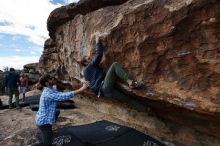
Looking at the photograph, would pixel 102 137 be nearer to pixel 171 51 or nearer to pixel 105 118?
pixel 105 118

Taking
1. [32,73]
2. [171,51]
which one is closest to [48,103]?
[171,51]

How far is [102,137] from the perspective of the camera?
848 cm

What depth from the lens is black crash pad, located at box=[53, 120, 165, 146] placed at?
815 centimetres

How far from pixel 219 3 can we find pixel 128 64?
2917mm

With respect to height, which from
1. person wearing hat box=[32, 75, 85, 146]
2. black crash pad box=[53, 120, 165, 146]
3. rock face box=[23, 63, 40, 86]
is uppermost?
rock face box=[23, 63, 40, 86]

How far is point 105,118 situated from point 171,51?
4.39 m

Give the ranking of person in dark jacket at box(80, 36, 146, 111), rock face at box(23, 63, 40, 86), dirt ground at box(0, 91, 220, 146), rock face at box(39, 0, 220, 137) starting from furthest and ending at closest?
rock face at box(23, 63, 40, 86), dirt ground at box(0, 91, 220, 146), person in dark jacket at box(80, 36, 146, 111), rock face at box(39, 0, 220, 137)

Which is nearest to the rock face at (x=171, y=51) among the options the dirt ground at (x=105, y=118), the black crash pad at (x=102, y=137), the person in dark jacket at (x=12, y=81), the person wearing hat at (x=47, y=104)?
the dirt ground at (x=105, y=118)

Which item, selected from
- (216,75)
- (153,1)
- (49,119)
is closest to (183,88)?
(216,75)

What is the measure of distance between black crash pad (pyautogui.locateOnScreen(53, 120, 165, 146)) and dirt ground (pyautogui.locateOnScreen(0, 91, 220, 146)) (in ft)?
2.33

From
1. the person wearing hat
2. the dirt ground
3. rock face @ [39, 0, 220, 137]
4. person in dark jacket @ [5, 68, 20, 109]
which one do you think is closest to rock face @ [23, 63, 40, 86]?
person in dark jacket @ [5, 68, 20, 109]

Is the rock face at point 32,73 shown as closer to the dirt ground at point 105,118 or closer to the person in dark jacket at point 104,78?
the dirt ground at point 105,118

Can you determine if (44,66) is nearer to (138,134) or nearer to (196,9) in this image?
(138,134)

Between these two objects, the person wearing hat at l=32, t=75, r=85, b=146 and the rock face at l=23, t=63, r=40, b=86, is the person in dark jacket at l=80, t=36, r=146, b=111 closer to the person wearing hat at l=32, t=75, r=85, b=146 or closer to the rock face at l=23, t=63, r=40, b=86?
the person wearing hat at l=32, t=75, r=85, b=146
